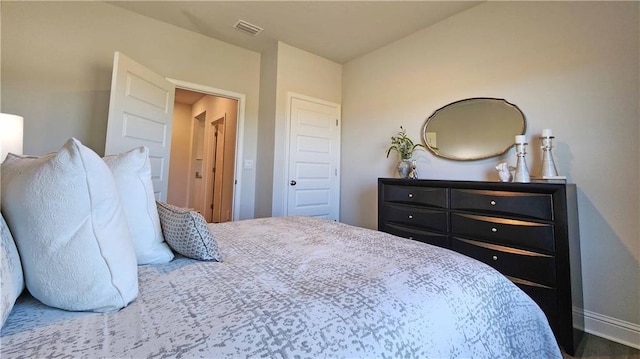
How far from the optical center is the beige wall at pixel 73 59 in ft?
7.01

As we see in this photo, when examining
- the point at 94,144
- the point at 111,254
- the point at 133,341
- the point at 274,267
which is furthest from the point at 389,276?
the point at 94,144

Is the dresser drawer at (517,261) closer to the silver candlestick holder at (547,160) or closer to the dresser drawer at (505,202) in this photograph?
the dresser drawer at (505,202)

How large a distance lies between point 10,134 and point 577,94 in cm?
395

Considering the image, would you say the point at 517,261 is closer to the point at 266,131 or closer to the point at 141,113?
the point at 266,131

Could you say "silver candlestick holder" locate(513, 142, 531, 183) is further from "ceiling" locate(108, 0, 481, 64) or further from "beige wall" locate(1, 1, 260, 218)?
"beige wall" locate(1, 1, 260, 218)

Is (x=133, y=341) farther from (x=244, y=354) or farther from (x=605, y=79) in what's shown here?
(x=605, y=79)

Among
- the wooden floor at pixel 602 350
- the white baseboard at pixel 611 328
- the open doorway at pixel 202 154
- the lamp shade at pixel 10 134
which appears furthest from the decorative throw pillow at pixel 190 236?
the open doorway at pixel 202 154

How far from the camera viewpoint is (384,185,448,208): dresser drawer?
208 centimetres

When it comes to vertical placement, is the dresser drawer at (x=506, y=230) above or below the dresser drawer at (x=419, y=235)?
above

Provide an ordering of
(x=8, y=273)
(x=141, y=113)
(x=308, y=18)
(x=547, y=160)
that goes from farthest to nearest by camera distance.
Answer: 1. (x=308, y=18)
2. (x=141, y=113)
3. (x=547, y=160)
4. (x=8, y=273)

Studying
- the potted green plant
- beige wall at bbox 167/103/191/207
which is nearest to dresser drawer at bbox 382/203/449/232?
the potted green plant

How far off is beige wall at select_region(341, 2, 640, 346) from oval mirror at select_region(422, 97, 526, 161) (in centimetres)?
7

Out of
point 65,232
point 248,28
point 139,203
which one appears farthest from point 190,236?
point 248,28

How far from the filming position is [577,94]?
1.84 meters
